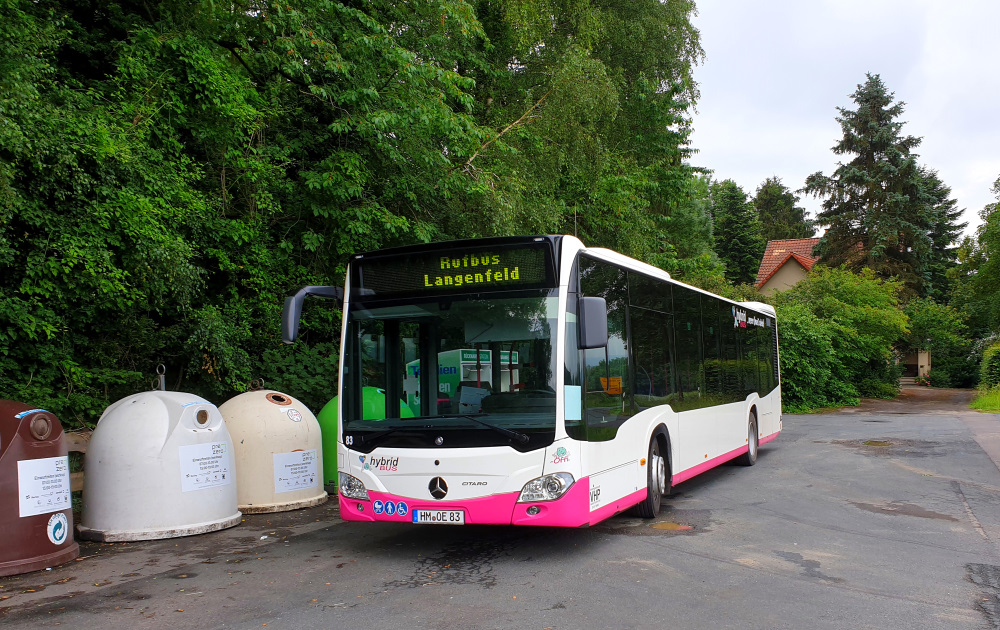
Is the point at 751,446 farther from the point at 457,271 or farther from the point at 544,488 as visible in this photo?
the point at 457,271

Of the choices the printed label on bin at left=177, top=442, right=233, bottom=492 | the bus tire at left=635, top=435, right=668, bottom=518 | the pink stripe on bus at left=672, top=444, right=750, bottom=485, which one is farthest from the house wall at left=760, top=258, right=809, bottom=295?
the printed label on bin at left=177, top=442, right=233, bottom=492

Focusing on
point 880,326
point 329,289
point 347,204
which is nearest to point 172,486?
point 329,289

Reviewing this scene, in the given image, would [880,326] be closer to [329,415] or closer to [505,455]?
[329,415]

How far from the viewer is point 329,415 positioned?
36.0 ft

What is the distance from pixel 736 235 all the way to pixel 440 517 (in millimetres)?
56826

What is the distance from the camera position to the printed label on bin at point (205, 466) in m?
8.03

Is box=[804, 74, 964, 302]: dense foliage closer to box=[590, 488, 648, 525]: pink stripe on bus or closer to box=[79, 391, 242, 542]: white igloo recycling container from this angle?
box=[590, 488, 648, 525]: pink stripe on bus

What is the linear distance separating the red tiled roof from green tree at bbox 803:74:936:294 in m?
3.64

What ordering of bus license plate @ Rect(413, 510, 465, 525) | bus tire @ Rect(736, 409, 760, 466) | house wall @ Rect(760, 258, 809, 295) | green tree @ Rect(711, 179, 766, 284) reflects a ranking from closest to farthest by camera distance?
bus license plate @ Rect(413, 510, 465, 525)
bus tire @ Rect(736, 409, 760, 466)
house wall @ Rect(760, 258, 809, 295)
green tree @ Rect(711, 179, 766, 284)

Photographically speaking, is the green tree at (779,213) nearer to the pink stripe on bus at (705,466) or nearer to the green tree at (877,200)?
the green tree at (877,200)

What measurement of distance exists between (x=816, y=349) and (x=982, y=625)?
76.7 ft

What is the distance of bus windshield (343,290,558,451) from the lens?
259 inches

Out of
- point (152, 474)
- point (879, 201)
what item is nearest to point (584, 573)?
point (152, 474)

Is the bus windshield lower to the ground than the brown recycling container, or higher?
higher
